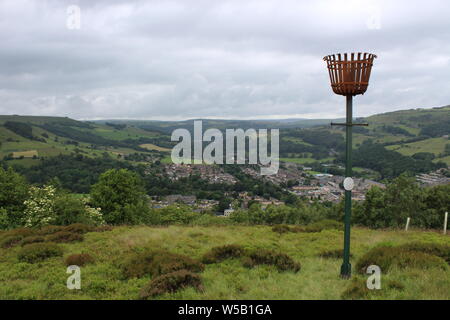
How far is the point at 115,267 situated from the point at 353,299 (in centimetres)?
636

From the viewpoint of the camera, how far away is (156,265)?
8336 mm

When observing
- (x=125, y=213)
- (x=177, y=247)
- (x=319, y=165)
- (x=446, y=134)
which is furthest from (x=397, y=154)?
(x=177, y=247)

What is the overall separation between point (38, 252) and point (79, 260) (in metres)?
1.74

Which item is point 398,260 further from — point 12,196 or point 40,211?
point 12,196

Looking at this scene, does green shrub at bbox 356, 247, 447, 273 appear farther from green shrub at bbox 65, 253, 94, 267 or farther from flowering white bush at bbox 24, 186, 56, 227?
flowering white bush at bbox 24, 186, 56, 227

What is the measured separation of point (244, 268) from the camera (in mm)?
8586

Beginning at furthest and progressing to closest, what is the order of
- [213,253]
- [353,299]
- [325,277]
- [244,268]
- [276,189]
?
1. [276,189]
2. [213,253]
3. [244,268]
4. [325,277]
5. [353,299]

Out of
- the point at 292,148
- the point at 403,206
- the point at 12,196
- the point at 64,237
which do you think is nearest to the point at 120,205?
the point at 12,196

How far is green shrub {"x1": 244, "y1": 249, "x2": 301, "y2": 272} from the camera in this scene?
8438mm

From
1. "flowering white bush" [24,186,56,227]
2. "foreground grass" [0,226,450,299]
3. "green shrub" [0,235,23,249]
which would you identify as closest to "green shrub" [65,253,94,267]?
"foreground grass" [0,226,450,299]

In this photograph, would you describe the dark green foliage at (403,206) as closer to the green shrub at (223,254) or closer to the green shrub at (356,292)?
the green shrub at (223,254)

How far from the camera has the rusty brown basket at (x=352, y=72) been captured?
677cm

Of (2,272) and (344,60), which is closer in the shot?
(344,60)
